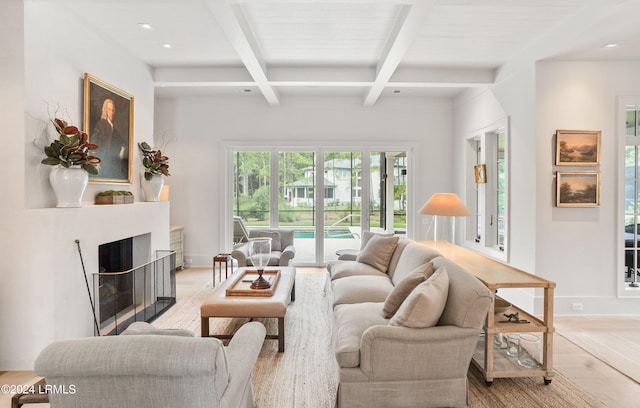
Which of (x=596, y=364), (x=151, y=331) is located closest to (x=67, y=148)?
(x=151, y=331)

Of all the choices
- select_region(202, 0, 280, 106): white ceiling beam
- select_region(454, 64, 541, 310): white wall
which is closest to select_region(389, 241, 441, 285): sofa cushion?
select_region(454, 64, 541, 310): white wall

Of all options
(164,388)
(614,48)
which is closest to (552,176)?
(614,48)

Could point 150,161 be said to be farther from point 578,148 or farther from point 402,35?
point 578,148

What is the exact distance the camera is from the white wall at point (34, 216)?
266cm

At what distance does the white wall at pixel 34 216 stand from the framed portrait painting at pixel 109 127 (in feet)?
1.02

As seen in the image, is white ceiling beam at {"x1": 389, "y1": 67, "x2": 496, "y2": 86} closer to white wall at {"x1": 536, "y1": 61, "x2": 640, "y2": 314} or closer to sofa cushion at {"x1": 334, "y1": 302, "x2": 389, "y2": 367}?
white wall at {"x1": 536, "y1": 61, "x2": 640, "y2": 314}

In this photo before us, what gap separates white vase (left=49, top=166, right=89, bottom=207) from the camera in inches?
113

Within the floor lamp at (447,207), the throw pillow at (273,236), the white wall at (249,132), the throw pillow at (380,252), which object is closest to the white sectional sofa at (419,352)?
the floor lamp at (447,207)

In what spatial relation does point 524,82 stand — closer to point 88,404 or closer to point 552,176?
point 552,176

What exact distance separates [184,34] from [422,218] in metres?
4.65

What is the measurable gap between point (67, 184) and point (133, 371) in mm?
2326

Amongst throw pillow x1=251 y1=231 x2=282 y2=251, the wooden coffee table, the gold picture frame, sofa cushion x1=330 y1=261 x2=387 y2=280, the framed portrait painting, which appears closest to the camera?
the wooden coffee table

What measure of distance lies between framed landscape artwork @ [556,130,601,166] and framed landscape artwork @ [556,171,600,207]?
0.39ft

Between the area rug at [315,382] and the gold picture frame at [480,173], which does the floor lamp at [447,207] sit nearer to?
the area rug at [315,382]
